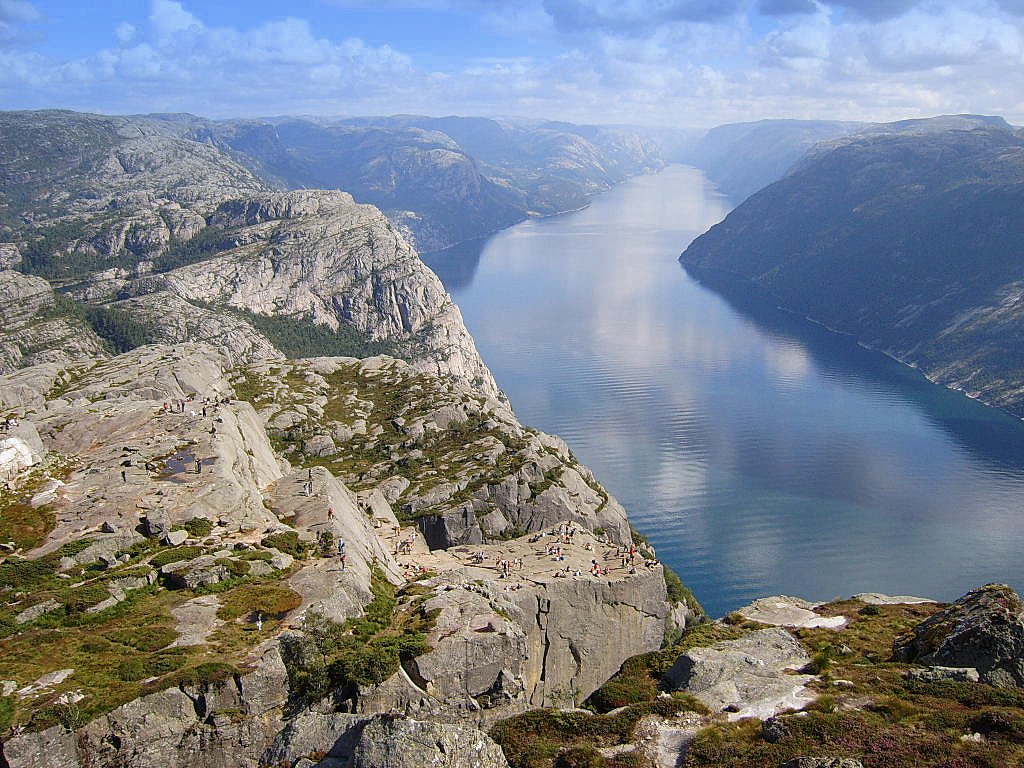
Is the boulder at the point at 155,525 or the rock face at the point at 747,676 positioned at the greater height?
the boulder at the point at 155,525

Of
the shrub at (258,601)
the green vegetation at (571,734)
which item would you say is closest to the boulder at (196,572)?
the shrub at (258,601)

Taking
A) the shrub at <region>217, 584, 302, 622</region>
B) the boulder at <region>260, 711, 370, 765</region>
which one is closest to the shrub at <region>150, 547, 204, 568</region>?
the shrub at <region>217, 584, 302, 622</region>

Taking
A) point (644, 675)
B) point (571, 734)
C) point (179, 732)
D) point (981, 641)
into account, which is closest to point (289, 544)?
point (179, 732)

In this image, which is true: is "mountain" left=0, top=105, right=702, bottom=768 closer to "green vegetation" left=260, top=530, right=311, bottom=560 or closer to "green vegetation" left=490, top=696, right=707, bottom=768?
"green vegetation" left=260, top=530, right=311, bottom=560

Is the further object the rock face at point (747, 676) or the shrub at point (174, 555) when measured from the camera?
the shrub at point (174, 555)

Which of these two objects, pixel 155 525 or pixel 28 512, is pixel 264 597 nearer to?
pixel 155 525

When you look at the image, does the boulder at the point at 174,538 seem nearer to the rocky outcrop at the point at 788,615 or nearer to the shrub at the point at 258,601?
the shrub at the point at 258,601

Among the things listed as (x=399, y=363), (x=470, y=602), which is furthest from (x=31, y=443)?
(x=399, y=363)
